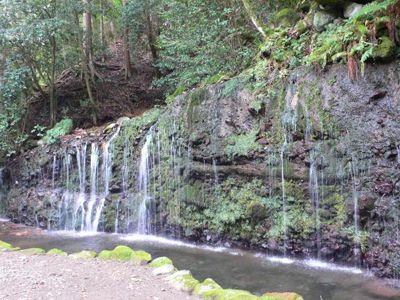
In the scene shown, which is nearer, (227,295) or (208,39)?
(227,295)

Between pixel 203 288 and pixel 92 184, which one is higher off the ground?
pixel 92 184

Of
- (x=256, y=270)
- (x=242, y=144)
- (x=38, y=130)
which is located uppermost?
(x=38, y=130)

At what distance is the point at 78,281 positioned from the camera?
5734 millimetres

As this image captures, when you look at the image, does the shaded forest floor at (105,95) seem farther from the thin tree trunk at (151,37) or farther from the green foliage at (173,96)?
the green foliage at (173,96)

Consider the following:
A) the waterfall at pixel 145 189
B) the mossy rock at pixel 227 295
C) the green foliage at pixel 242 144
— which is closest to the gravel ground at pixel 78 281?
the mossy rock at pixel 227 295

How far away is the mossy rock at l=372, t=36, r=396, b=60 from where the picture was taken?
24.1ft

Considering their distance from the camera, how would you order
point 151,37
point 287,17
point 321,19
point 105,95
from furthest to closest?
1. point 151,37
2. point 105,95
3. point 287,17
4. point 321,19

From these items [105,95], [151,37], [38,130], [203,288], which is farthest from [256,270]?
[151,37]

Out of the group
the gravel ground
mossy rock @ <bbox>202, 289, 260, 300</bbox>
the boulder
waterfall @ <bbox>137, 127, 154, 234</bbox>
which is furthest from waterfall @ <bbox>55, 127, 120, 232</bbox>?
mossy rock @ <bbox>202, 289, 260, 300</bbox>

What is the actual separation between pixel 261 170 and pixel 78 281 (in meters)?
4.31

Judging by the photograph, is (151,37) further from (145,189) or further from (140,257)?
(140,257)

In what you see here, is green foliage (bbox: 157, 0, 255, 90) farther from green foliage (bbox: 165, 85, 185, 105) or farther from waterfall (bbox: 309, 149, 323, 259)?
waterfall (bbox: 309, 149, 323, 259)

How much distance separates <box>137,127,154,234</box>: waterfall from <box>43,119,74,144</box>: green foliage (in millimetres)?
3673

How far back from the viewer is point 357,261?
7285 millimetres
